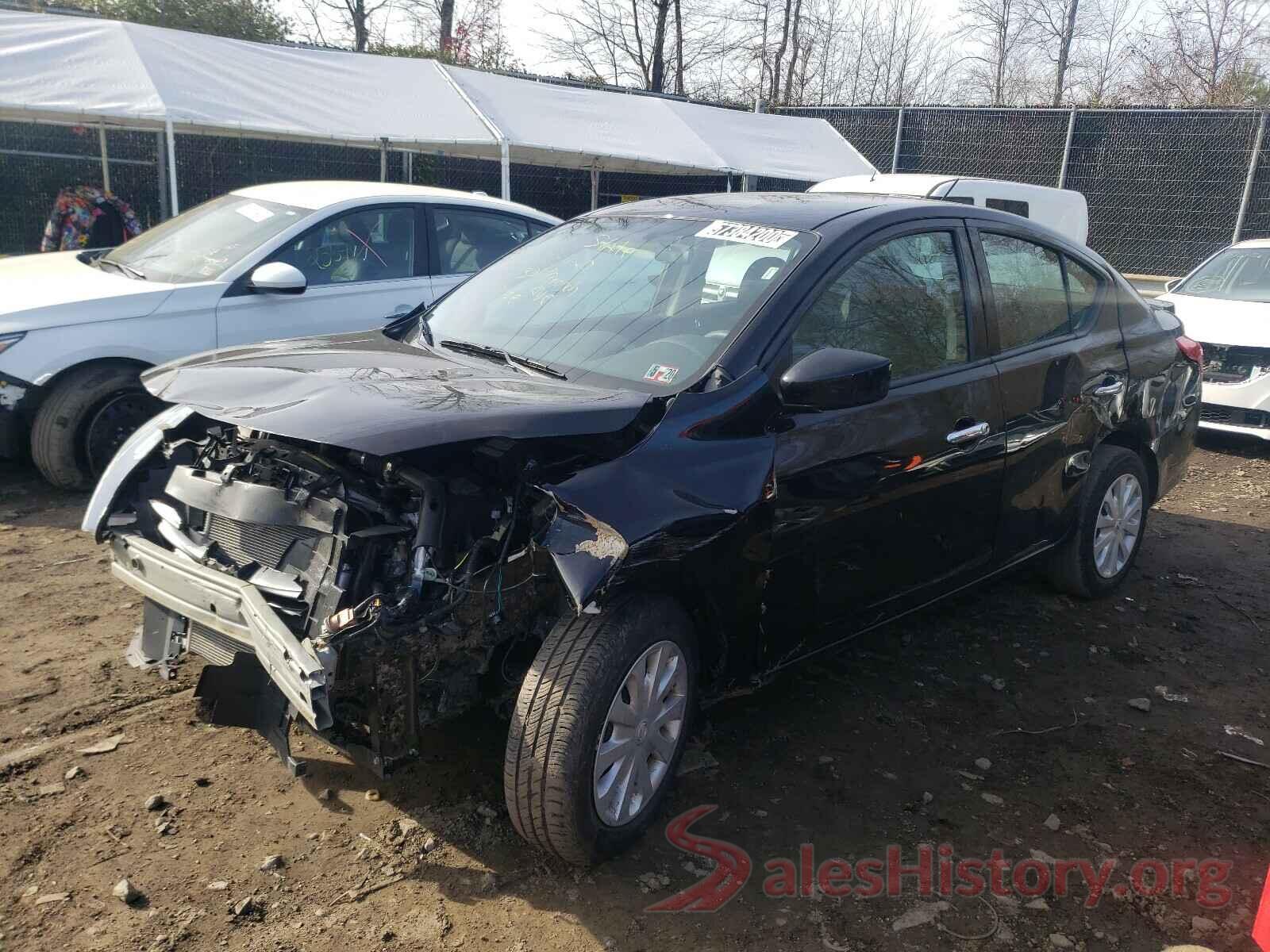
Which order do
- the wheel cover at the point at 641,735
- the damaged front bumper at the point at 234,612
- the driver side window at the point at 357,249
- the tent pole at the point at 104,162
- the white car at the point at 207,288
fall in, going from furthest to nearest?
1. the tent pole at the point at 104,162
2. the driver side window at the point at 357,249
3. the white car at the point at 207,288
4. the wheel cover at the point at 641,735
5. the damaged front bumper at the point at 234,612

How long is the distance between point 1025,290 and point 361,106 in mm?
8564

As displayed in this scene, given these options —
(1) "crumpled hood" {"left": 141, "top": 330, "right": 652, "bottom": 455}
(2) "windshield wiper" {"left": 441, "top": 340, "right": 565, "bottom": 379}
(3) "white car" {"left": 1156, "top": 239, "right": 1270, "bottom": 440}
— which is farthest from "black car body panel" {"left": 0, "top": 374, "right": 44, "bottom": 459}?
(3) "white car" {"left": 1156, "top": 239, "right": 1270, "bottom": 440}

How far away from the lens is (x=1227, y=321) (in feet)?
25.8

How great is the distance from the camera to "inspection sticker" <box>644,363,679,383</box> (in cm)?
301

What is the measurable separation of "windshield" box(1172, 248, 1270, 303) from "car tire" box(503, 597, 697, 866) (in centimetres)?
780

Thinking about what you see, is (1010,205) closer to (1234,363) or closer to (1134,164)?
(1134,164)

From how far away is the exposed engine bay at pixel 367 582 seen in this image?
2.50 metres

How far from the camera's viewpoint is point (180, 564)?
9.43 feet

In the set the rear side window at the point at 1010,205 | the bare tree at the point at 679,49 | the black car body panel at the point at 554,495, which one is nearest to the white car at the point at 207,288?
the black car body panel at the point at 554,495

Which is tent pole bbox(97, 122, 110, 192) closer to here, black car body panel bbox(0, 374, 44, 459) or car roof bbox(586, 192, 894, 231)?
black car body panel bbox(0, 374, 44, 459)

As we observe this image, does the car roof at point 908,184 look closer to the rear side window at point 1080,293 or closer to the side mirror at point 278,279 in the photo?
the rear side window at point 1080,293

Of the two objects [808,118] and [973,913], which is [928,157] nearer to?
[808,118]

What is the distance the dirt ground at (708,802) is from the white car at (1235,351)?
3800 mm

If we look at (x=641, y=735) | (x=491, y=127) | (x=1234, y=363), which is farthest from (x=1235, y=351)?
(x=491, y=127)
